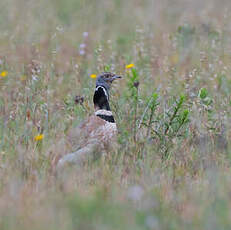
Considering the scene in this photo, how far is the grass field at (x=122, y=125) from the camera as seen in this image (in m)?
3.55

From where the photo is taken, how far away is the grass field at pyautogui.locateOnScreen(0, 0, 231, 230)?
3.55 metres

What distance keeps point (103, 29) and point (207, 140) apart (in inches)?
194

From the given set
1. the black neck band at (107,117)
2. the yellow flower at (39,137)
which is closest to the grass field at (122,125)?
the yellow flower at (39,137)

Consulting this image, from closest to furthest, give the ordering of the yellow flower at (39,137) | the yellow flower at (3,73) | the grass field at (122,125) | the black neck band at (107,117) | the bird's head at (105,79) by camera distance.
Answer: the grass field at (122,125)
the yellow flower at (39,137)
the black neck band at (107,117)
the bird's head at (105,79)
the yellow flower at (3,73)

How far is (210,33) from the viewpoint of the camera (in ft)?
31.4

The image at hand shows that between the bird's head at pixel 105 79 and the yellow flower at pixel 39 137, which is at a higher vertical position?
the bird's head at pixel 105 79

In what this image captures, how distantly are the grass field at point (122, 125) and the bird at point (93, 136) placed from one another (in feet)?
0.40

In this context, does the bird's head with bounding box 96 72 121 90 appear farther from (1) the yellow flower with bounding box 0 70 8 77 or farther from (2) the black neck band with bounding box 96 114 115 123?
(1) the yellow flower with bounding box 0 70 8 77

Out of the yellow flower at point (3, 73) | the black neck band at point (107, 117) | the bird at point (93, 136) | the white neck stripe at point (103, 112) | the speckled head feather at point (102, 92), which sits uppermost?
the yellow flower at point (3, 73)

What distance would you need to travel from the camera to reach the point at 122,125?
17.6 ft

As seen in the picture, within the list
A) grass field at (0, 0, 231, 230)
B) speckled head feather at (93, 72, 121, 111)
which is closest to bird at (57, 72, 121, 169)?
speckled head feather at (93, 72, 121, 111)

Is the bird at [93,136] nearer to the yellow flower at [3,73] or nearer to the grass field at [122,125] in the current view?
the grass field at [122,125]

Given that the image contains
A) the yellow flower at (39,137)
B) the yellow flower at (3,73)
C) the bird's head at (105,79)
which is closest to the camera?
the yellow flower at (39,137)

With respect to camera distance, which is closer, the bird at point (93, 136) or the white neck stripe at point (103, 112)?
the bird at point (93, 136)
